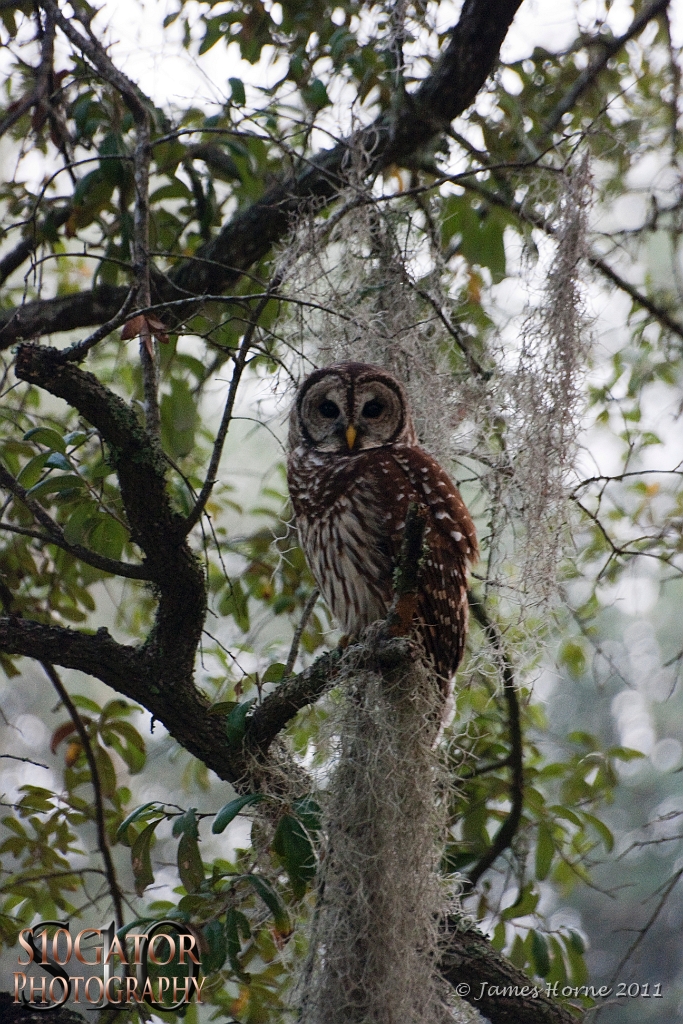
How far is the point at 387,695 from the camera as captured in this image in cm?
224

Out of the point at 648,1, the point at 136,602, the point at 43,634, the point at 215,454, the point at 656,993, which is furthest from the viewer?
the point at 136,602

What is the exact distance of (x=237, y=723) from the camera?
89.6 inches

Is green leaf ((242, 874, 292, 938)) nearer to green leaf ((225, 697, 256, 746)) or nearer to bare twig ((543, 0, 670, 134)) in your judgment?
green leaf ((225, 697, 256, 746))

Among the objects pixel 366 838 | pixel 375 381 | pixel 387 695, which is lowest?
pixel 366 838

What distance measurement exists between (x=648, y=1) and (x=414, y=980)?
3465 mm

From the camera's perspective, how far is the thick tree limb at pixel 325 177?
3133 mm

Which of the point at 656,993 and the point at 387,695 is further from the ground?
the point at 387,695

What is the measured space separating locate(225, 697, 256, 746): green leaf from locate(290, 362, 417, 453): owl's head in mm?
876

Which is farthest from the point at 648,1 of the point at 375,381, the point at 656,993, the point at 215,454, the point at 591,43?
the point at 656,993

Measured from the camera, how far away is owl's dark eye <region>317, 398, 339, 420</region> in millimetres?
2855

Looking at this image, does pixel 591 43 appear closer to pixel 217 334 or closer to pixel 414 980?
pixel 217 334

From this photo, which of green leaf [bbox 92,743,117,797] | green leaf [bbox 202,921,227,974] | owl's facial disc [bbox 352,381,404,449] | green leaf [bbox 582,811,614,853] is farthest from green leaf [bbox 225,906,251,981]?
green leaf [bbox 582,811,614,853]

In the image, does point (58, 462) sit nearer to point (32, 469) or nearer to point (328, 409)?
point (32, 469)

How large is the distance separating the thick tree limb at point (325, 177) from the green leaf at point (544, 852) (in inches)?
82.8
